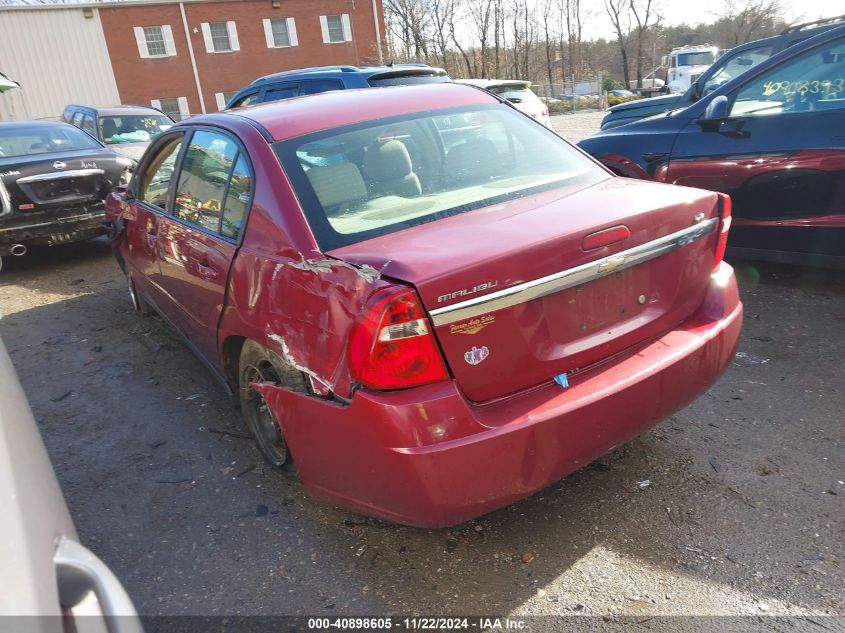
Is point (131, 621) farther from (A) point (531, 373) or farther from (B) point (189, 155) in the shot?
(B) point (189, 155)

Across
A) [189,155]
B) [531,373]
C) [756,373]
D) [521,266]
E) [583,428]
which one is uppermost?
[189,155]

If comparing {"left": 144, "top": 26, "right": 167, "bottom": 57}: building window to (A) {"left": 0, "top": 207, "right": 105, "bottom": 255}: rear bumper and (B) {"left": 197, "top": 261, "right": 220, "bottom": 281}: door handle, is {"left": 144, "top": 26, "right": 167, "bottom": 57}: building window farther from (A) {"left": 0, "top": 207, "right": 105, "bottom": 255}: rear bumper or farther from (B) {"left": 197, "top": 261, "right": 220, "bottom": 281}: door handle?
(B) {"left": 197, "top": 261, "right": 220, "bottom": 281}: door handle

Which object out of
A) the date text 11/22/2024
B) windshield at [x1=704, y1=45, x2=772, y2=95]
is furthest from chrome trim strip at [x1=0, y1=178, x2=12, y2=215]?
windshield at [x1=704, y1=45, x2=772, y2=95]

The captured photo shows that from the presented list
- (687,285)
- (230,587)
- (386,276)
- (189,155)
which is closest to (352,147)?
(386,276)

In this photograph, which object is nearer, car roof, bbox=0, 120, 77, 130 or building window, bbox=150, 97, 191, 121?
car roof, bbox=0, 120, 77, 130

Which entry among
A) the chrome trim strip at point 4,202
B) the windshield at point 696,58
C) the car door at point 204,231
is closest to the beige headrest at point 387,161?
the car door at point 204,231

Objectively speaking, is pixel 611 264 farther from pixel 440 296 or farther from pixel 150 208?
pixel 150 208

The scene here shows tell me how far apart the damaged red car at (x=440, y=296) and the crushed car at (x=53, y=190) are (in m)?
4.47

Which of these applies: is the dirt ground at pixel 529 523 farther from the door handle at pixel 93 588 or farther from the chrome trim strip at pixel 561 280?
the door handle at pixel 93 588

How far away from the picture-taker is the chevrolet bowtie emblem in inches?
90.3

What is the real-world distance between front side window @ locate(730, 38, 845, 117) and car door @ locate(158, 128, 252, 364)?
12.4ft

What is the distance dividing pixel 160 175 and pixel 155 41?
3303cm

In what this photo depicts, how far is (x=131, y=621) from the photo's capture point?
45.7 inches

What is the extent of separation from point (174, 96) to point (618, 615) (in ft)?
117
